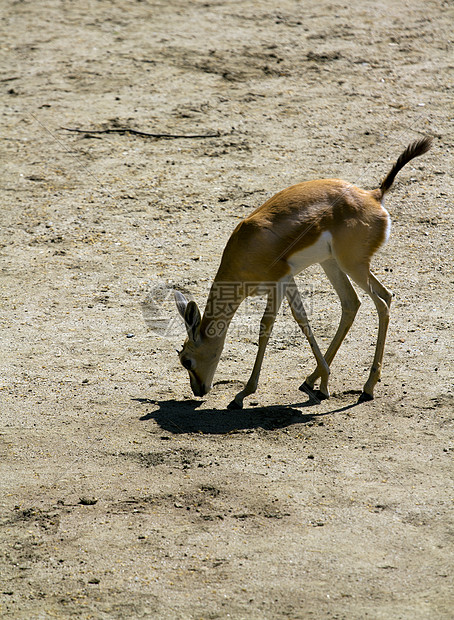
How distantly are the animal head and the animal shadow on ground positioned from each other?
0.20 m

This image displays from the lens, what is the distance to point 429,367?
20.6 ft

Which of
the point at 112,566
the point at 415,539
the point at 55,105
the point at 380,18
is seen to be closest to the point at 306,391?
the point at 415,539

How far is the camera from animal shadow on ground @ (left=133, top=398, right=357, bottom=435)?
5680mm

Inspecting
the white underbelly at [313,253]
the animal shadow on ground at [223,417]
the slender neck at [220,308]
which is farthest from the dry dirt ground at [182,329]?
the white underbelly at [313,253]

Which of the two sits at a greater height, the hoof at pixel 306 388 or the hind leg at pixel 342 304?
the hind leg at pixel 342 304

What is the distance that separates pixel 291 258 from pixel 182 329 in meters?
1.81

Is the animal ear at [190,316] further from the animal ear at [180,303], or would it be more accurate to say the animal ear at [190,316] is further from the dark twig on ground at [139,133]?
the dark twig on ground at [139,133]

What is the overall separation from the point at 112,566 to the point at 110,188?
6079 mm

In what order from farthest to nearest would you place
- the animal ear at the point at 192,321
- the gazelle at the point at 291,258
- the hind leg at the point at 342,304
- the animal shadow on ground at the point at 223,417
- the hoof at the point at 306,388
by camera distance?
the hind leg at the point at 342,304 < the hoof at the point at 306,388 < the animal ear at the point at 192,321 < the gazelle at the point at 291,258 < the animal shadow on ground at the point at 223,417

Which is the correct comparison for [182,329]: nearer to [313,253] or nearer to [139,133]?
[313,253]

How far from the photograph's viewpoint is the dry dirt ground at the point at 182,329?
4.28 metres

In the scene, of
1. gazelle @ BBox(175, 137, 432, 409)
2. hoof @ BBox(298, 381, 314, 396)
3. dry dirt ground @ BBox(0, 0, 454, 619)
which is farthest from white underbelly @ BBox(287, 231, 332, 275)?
dry dirt ground @ BBox(0, 0, 454, 619)

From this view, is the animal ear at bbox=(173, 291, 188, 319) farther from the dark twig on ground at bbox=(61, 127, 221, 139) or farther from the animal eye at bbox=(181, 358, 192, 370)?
the dark twig on ground at bbox=(61, 127, 221, 139)

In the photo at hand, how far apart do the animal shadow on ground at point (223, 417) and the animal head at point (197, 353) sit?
0.20m
